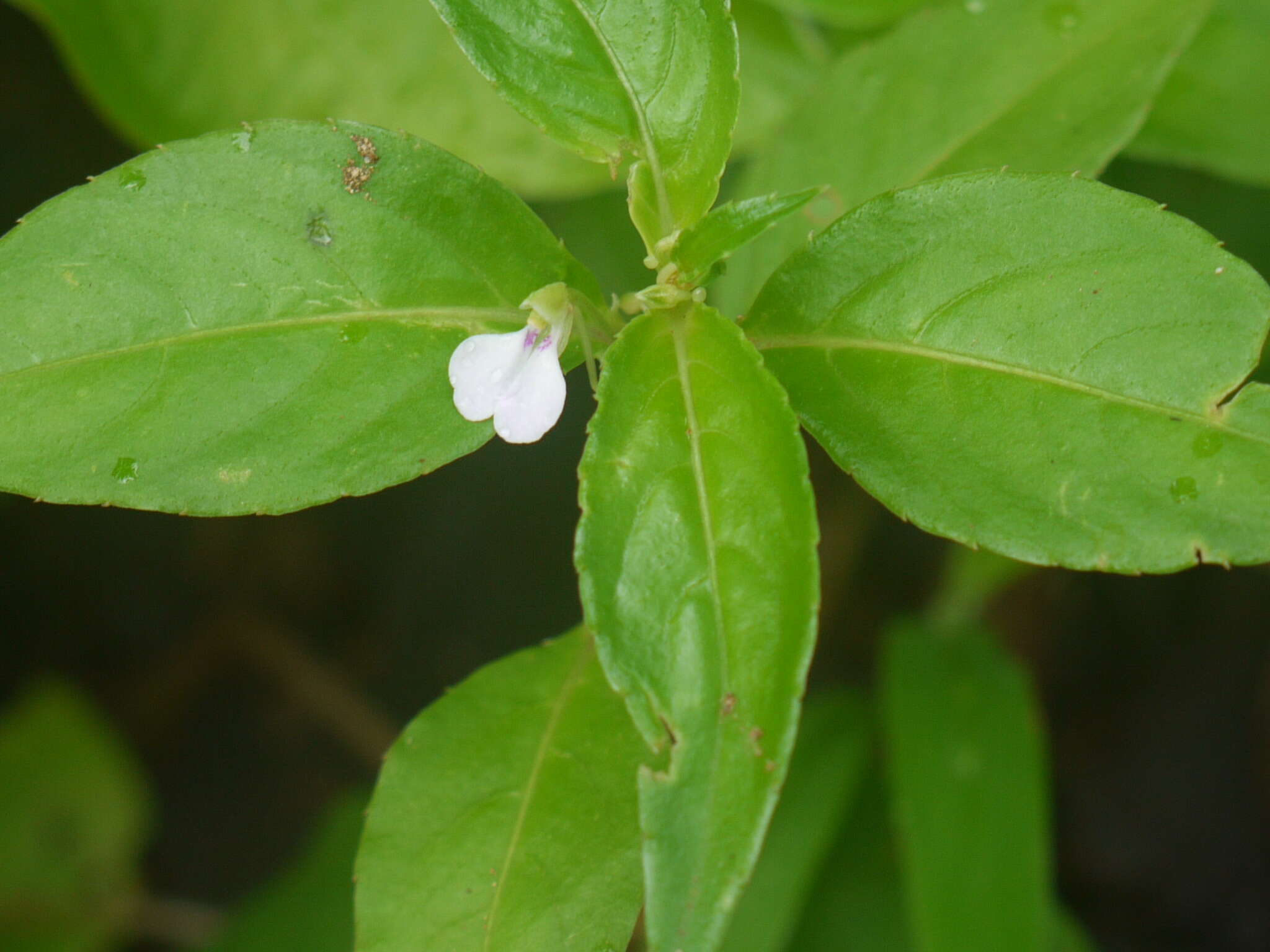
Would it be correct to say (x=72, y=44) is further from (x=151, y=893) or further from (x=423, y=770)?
(x=151, y=893)

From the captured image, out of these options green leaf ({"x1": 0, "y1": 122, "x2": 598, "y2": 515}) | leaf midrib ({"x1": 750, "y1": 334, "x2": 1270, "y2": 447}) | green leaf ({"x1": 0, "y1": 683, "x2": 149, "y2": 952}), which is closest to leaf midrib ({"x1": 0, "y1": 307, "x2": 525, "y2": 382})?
green leaf ({"x1": 0, "y1": 122, "x2": 598, "y2": 515})

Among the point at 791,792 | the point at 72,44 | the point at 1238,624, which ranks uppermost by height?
the point at 72,44

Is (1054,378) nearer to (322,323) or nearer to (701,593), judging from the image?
(701,593)

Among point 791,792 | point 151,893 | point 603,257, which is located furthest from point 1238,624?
point 151,893

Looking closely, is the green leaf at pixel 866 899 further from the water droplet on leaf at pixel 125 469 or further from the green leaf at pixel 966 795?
the water droplet on leaf at pixel 125 469

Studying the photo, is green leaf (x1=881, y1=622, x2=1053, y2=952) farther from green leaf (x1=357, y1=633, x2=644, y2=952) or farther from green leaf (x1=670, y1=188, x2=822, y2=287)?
green leaf (x1=670, y1=188, x2=822, y2=287)
